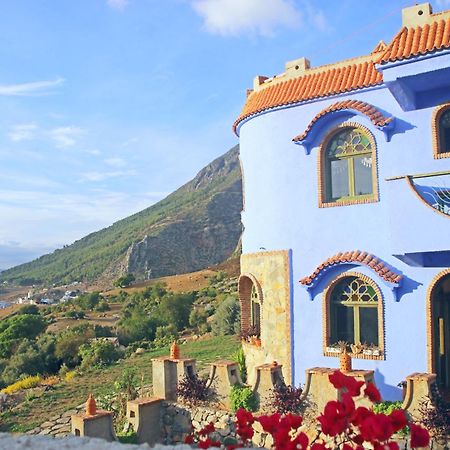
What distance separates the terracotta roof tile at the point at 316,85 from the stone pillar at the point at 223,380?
21.7 ft

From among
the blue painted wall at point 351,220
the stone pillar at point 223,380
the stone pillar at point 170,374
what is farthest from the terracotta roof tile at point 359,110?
the stone pillar at point 170,374

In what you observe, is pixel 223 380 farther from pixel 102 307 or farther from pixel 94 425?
pixel 102 307

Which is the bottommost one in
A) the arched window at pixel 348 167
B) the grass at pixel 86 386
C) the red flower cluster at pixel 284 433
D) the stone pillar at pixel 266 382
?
the grass at pixel 86 386

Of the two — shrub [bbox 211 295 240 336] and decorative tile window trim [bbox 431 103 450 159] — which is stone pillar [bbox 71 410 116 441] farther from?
shrub [bbox 211 295 240 336]

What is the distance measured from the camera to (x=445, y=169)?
38.6 ft

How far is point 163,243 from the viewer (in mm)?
92000

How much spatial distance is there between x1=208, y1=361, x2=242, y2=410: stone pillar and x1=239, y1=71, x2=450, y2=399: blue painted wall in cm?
157

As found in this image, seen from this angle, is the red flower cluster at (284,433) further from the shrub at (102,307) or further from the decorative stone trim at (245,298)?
the shrub at (102,307)

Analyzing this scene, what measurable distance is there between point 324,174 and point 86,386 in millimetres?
11679

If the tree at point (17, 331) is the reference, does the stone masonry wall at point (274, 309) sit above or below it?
above

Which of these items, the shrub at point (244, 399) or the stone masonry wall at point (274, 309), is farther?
the stone masonry wall at point (274, 309)

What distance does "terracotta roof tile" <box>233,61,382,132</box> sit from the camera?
13.0 m

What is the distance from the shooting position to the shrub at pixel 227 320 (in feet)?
92.3

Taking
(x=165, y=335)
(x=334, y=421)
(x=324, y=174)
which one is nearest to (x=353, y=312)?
(x=324, y=174)
